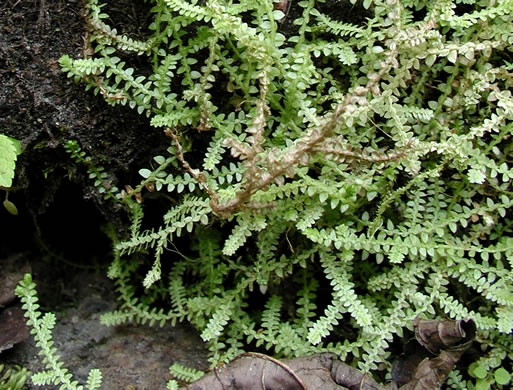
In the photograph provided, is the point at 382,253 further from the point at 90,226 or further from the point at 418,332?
the point at 90,226

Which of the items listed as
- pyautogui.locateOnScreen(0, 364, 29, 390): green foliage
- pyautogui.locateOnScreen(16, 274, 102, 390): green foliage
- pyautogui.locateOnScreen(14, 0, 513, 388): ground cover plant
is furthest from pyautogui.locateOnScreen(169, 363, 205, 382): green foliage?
pyautogui.locateOnScreen(0, 364, 29, 390): green foliage

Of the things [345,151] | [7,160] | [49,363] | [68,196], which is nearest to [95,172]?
[7,160]

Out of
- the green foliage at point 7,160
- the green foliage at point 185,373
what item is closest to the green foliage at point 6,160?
the green foliage at point 7,160

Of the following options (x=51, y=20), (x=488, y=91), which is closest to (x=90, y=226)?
(x=51, y=20)

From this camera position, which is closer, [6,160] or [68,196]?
[6,160]

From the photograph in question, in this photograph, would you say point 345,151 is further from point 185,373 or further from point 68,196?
point 68,196

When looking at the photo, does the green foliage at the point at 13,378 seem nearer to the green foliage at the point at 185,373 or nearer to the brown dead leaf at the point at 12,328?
the brown dead leaf at the point at 12,328

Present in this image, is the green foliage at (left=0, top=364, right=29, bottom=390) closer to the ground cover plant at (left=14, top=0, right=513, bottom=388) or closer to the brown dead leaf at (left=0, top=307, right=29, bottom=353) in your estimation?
the brown dead leaf at (left=0, top=307, right=29, bottom=353)
